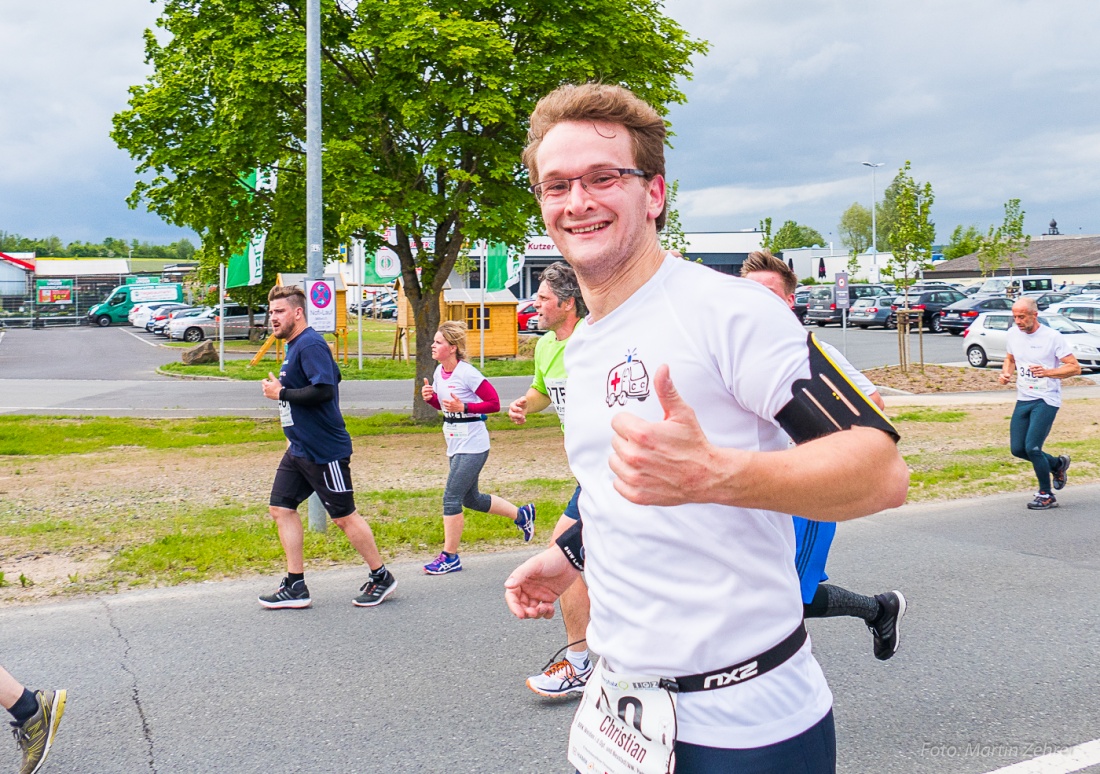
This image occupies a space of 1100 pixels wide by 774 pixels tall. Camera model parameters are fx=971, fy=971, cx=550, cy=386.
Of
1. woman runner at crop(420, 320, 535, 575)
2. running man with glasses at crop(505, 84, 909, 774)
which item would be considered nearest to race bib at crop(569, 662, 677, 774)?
running man with glasses at crop(505, 84, 909, 774)

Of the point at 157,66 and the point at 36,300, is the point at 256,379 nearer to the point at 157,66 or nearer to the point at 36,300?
the point at 157,66

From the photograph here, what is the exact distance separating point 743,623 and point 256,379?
88.2 feet

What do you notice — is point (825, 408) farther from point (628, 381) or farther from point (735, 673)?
point (735, 673)

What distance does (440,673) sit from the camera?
5.12 metres

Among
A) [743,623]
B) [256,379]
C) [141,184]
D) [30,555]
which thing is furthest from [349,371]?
[743,623]

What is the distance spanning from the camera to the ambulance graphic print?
5.68 feet

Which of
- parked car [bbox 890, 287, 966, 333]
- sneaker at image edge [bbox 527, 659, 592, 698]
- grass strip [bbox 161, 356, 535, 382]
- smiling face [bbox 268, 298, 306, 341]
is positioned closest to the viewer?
sneaker at image edge [bbox 527, 659, 592, 698]

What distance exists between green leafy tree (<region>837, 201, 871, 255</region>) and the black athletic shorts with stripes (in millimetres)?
122139

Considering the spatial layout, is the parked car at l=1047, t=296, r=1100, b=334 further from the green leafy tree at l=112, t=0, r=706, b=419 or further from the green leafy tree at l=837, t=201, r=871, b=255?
the green leafy tree at l=837, t=201, r=871, b=255

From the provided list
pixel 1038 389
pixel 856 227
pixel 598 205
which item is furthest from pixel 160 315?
pixel 856 227

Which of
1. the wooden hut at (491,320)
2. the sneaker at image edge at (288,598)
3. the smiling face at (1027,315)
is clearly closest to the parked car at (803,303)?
the wooden hut at (491,320)

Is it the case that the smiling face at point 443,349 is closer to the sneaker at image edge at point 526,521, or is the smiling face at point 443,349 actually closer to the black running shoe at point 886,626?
the sneaker at image edge at point 526,521

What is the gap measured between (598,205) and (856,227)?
129799mm

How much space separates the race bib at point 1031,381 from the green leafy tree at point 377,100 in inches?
261
